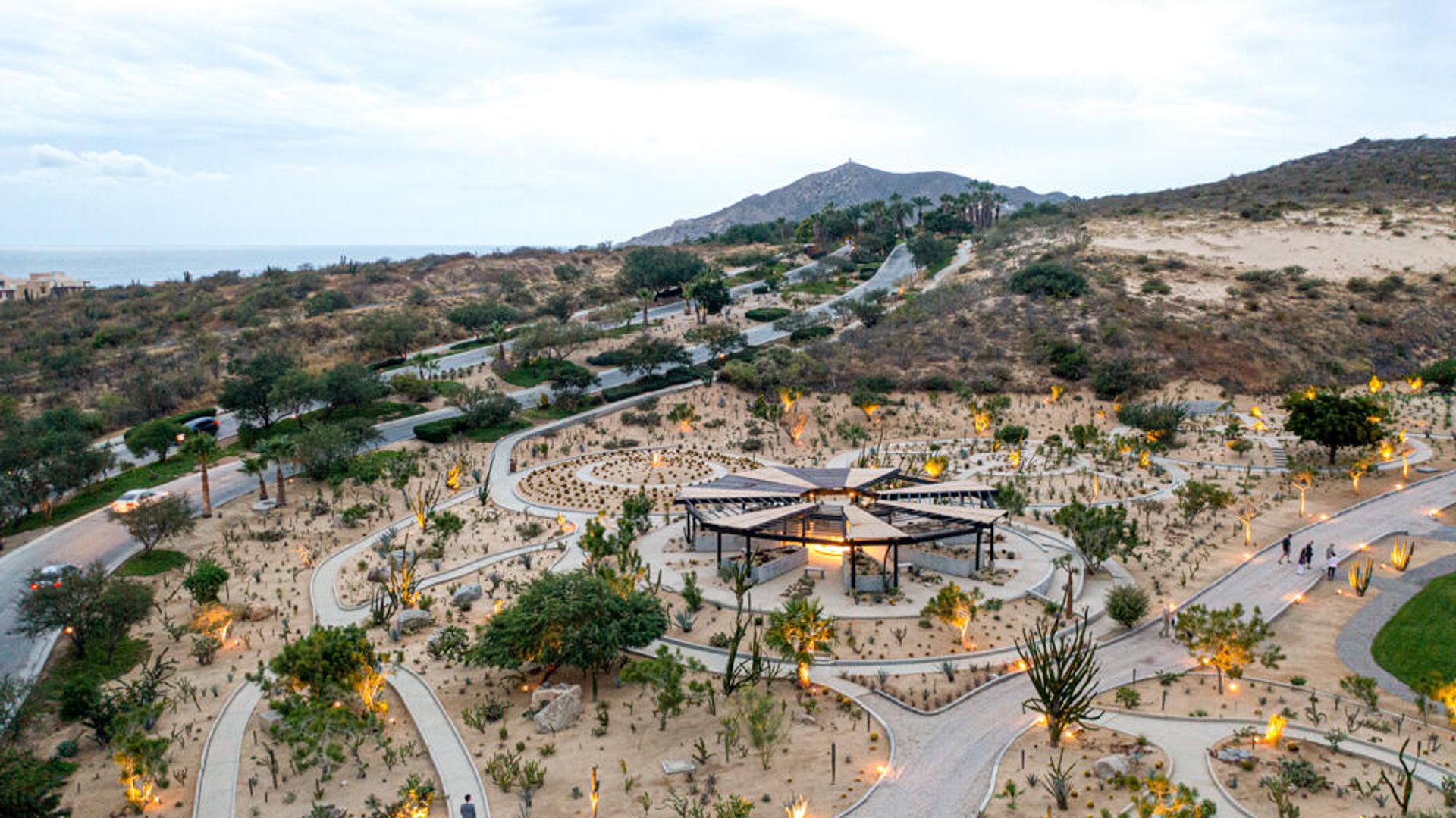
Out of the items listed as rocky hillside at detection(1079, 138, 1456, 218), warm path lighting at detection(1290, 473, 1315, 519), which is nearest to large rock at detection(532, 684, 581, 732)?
warm path lighting at detection(1290, 473, 1315, 519)

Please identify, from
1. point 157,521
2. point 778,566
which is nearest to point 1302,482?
point 778,566

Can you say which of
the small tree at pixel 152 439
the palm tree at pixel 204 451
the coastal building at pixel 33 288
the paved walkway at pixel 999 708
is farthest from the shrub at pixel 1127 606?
the coastal building at pixel 33 288

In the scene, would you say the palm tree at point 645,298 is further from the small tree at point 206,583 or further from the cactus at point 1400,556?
the cactus at point 1400,556

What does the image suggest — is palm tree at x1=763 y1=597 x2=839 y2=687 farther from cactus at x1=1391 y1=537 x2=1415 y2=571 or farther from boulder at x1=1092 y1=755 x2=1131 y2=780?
cactus at x1=1391 y1=537 x2=1415 y2=571

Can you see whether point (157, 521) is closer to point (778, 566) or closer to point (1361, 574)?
point (778, 566)

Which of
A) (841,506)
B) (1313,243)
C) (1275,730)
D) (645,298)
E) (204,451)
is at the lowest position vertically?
(1275,730)

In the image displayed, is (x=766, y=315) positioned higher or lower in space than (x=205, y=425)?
higher
